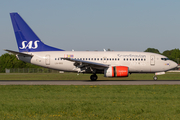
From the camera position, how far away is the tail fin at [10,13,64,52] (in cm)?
3119

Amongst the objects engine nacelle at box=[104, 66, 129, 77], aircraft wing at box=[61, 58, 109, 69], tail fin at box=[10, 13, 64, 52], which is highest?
tail fin at box=[10, 13, 64, 52]

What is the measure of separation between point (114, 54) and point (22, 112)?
21.2m

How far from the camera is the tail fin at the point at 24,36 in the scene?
3119cm

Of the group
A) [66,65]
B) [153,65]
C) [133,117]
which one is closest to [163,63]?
[153,65]

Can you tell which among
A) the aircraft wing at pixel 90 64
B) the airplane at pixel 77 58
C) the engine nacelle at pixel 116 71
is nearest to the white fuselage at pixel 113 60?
the airplane at pixel 77 58

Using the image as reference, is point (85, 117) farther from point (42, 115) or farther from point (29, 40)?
point (29, 40)

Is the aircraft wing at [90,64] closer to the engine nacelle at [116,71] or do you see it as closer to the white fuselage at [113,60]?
the engine nacelle at [116,71]

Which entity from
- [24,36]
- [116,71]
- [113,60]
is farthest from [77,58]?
[24,36]

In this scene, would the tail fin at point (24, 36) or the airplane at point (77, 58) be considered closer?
the airplane at point (77, 58)

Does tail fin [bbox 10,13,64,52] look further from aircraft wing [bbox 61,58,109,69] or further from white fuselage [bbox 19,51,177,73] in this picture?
aircraft wing [bbox 61,58,109,69]

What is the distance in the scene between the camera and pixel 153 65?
30484 millimetres

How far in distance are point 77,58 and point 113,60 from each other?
4.66 metres

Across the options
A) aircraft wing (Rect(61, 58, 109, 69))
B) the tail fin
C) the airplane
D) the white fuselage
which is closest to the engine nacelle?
aircraft wing (Rect(61, 58, 109, 69))

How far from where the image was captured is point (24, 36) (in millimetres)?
31312
